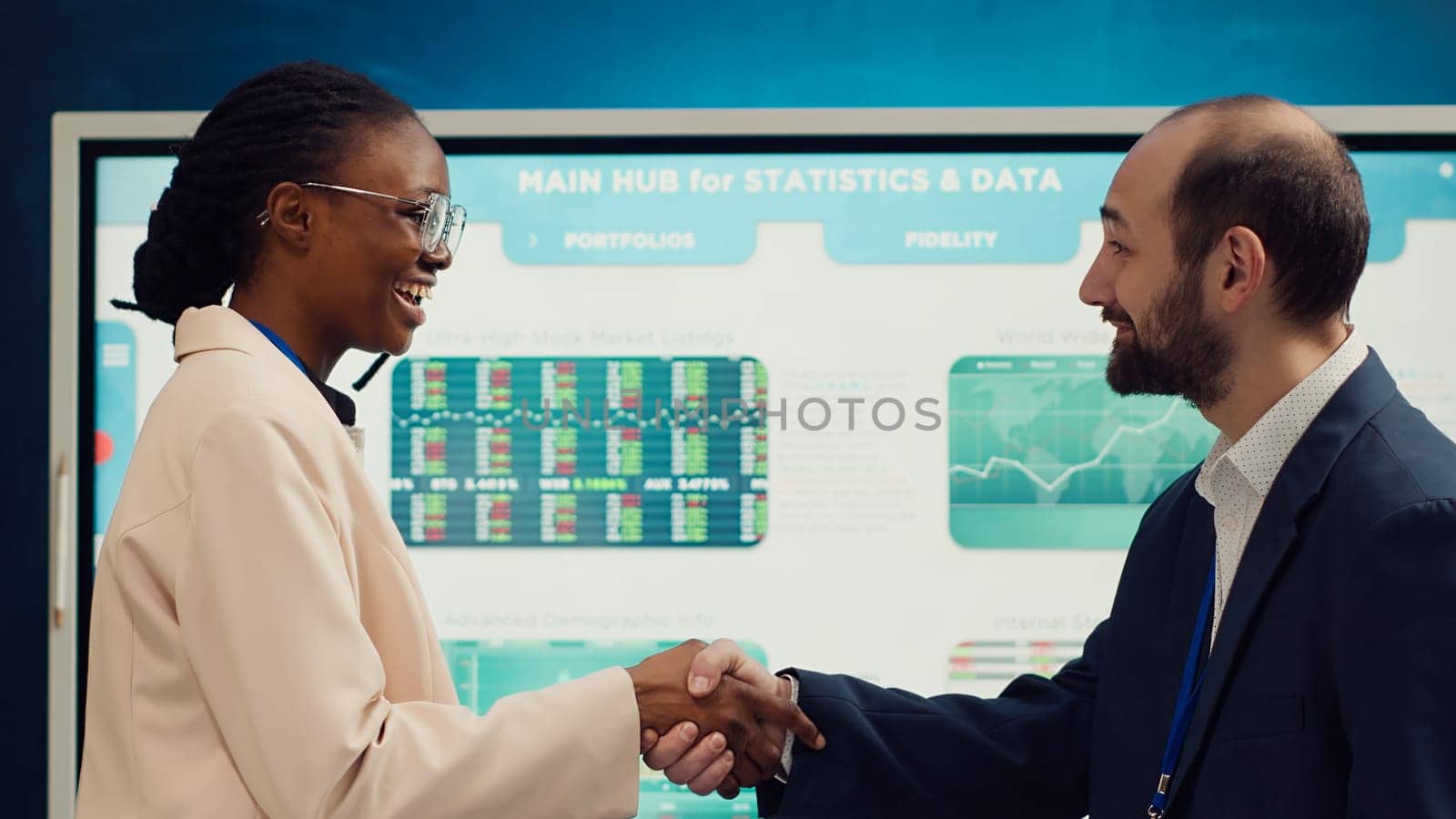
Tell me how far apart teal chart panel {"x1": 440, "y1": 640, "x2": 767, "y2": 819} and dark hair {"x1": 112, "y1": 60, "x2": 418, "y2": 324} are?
40.9 inches

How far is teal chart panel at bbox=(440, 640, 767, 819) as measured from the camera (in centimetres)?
238

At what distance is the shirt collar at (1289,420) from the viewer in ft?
4.81

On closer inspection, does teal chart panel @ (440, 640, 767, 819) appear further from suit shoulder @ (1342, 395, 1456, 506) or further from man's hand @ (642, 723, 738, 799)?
suit shoulder @ (1342, 395, 1456, 506)

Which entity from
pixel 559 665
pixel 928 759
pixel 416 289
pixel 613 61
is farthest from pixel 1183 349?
pixel 613 61

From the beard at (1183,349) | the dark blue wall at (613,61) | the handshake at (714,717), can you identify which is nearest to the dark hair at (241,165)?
the handshake at (714,717)

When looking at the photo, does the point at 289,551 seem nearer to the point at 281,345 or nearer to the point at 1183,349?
the point at 281,345

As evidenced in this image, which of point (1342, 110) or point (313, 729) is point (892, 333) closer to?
point (1342, 110)

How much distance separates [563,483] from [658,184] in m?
0.58

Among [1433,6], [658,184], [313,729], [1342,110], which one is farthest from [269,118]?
[1433,6]

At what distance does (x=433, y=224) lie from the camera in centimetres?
156

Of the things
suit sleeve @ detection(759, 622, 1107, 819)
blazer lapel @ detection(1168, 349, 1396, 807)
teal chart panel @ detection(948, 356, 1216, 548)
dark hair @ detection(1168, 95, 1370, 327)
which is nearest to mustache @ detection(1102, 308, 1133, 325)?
dark hair @ detection(1168, 95, 1370, 327)

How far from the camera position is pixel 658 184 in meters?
2.41

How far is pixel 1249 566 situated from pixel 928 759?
0.60m

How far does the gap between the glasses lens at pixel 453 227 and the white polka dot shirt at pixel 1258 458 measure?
967 mm
